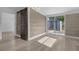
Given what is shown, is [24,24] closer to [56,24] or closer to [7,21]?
[7,21]

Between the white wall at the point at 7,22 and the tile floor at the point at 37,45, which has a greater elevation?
the white wall at the point at 7,22

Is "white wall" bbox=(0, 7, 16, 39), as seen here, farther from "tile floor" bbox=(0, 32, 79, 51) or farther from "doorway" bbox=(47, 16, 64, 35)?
"doorway" bbox=(47, 16, 64, 35)

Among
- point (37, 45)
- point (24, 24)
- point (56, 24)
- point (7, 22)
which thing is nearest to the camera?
point (37, 45)

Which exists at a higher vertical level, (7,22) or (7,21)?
(7,21)

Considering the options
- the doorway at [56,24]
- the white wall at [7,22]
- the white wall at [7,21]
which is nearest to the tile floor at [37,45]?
the white wall at [7,21]

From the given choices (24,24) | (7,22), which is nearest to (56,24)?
(24,24)

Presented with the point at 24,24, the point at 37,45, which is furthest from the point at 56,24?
the point at 37,45

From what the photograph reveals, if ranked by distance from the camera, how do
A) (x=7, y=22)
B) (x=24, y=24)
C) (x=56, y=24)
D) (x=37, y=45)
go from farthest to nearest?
(x=56, y=24), (x=7, y=22), (x=24, y=24), (x=37, y=45)

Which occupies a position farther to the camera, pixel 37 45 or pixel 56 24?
pixel 56 24

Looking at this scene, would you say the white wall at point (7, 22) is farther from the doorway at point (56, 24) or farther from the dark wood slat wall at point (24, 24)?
the doorway at point (56, 24)

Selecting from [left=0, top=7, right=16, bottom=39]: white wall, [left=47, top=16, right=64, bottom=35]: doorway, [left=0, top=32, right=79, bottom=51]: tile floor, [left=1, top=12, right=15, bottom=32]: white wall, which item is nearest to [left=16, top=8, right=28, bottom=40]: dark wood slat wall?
[left=0, top=32, right=79, bottom=51]: tile floor

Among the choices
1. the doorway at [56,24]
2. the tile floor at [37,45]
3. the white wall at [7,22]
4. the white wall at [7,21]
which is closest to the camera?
the tile floor at [37,45]

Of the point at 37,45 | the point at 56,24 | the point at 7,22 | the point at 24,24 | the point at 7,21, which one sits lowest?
the point at 37,45
